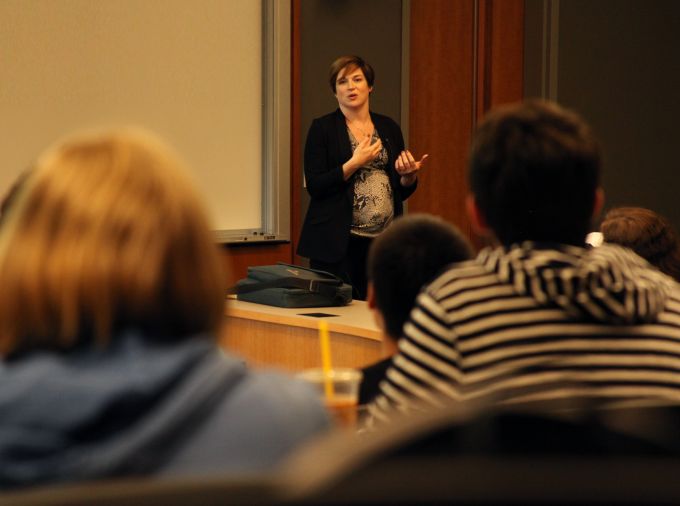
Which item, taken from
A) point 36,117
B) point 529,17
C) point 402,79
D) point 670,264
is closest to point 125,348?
point 670,264

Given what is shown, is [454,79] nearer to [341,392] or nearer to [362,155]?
[362,155]

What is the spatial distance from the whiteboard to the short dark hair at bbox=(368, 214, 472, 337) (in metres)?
3.25

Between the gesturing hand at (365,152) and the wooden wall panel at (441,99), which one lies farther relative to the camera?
the wooden wall panel at (441,99)

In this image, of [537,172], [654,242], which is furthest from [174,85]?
[537,172]

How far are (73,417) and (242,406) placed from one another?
0.14m

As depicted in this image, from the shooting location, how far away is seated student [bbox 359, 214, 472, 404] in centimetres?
181

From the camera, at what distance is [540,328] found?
1.37 m

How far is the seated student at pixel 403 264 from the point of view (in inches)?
71.2

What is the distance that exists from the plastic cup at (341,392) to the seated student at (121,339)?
652 millimetres

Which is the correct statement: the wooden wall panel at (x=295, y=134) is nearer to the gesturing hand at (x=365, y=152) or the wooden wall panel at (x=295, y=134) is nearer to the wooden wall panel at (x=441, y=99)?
the wooden wall panel at (x=441, y=99)

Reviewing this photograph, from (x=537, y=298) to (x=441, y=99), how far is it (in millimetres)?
5256

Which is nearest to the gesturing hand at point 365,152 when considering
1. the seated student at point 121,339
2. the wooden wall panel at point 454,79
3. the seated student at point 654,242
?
the seated student at point 654,242

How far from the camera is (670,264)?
266 cm

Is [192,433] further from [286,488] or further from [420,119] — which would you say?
[420,119]
